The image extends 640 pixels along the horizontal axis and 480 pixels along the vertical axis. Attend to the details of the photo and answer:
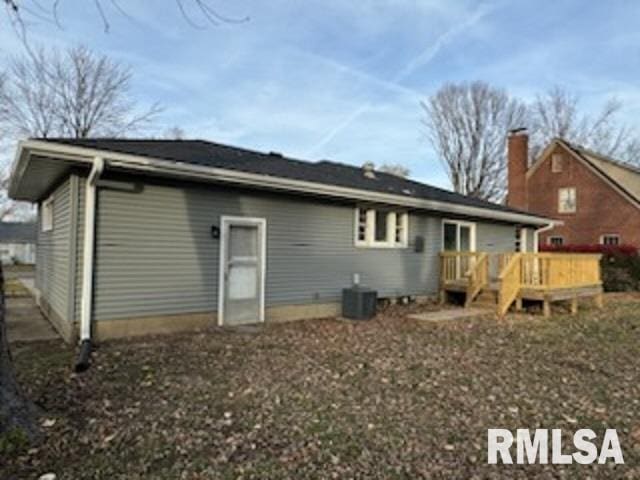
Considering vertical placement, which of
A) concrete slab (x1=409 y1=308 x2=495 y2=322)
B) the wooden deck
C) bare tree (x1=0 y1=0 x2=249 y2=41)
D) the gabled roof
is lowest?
concrete slab (x1=409 y1=308 x2=495 y2=322)

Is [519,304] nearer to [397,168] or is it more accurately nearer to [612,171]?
[612,171]

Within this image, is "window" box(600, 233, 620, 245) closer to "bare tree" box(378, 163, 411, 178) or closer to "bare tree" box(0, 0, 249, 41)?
"bare tree" box(378, 163, 411, 178)

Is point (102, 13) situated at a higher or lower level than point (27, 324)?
higher

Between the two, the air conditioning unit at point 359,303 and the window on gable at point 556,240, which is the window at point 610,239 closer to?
the window on gable at point 556,240

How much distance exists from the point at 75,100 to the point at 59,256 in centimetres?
2427

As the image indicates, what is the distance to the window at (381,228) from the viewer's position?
10.8 meters

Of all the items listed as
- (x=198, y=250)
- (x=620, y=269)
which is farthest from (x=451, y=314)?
(x=620, y=269)

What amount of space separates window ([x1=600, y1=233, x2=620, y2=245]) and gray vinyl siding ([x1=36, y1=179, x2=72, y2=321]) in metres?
25.1

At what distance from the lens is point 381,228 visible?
11.3 meters

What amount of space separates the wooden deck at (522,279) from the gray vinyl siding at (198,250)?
243 cm

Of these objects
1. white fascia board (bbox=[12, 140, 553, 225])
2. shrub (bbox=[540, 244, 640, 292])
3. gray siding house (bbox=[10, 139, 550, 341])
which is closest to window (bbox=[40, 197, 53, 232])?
gray siding house (bbox=[10, 139, 550, 341])

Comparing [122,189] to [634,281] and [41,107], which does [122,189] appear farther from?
[41,107]

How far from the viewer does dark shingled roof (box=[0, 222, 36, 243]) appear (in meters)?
45.9

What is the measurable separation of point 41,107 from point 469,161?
1118 inches
